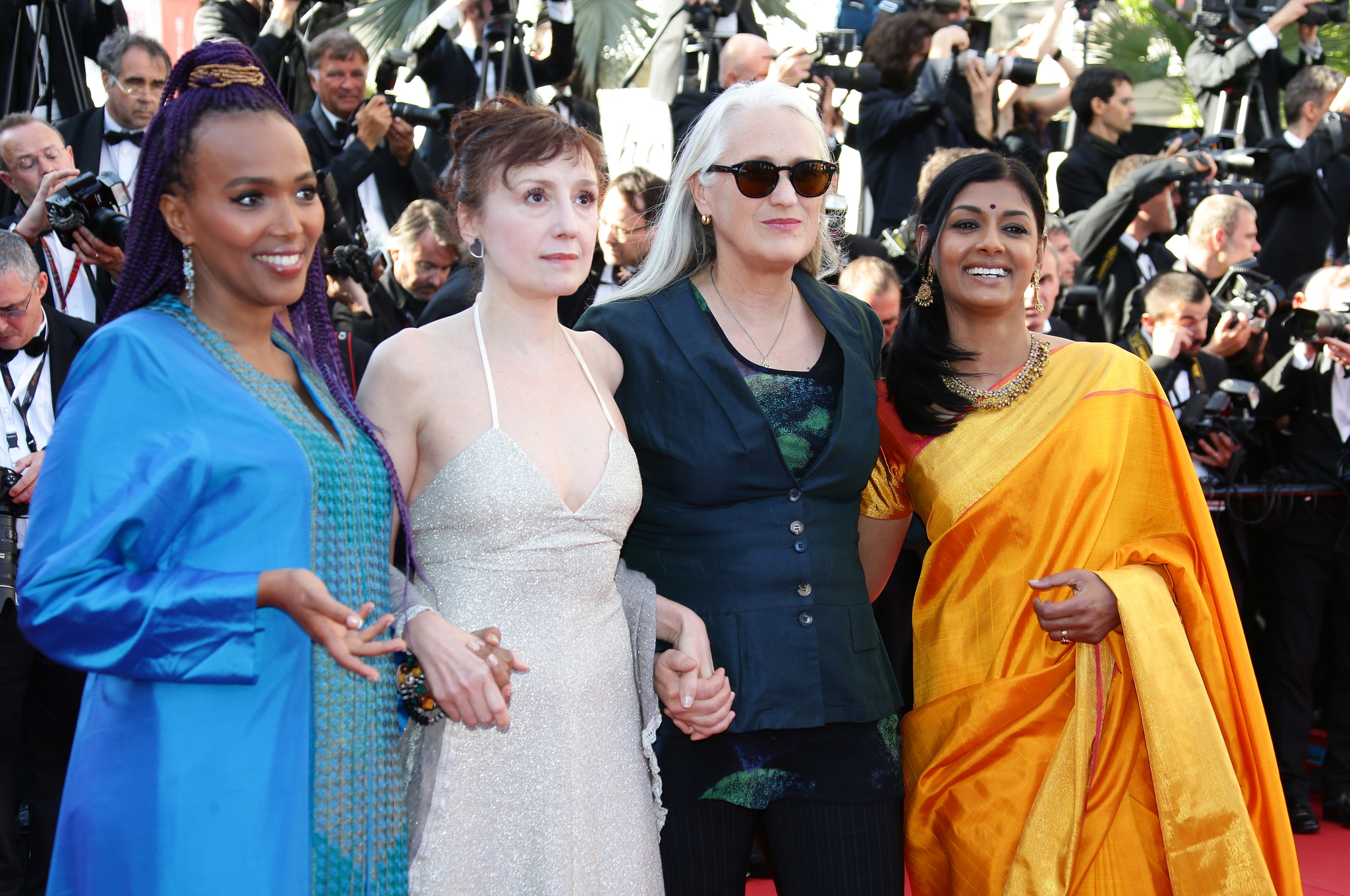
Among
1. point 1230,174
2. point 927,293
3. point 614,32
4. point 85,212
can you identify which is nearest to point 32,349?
point 85,212

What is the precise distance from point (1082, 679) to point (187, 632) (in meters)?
1.72

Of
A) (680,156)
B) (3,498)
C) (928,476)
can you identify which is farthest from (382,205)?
(928,476)

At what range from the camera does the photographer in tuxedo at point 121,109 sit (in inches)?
186

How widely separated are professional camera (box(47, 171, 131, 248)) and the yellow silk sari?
243 centimetres

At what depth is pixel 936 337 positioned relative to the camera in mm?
2811

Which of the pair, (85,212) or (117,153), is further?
(117,153)

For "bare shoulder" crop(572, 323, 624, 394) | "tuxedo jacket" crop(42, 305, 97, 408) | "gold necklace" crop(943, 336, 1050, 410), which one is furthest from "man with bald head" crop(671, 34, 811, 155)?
"bare shoulder" crop(572, 323, 624, 394)

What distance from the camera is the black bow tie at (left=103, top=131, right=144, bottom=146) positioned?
189 inches

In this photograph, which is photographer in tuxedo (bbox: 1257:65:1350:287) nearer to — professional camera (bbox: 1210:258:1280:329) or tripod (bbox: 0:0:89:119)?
professional camera (bbox: 1210:258:1280:329)

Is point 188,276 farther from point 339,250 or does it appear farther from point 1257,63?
point 1257,63

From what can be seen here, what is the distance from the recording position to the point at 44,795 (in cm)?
386

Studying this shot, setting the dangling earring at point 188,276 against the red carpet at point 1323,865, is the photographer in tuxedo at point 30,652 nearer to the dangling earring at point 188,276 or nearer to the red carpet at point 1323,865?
the dangling earring at point 188,276

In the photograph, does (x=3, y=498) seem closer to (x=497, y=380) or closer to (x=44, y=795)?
(x=44, y=795)

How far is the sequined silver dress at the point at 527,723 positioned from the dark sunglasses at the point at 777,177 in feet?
2.33
